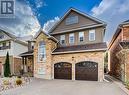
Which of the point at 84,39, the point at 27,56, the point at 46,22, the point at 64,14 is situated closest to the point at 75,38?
the point at 84,39

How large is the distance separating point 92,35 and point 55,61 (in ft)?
21.5

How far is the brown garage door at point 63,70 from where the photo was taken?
21547 mm

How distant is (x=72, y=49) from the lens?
2198 centimetres

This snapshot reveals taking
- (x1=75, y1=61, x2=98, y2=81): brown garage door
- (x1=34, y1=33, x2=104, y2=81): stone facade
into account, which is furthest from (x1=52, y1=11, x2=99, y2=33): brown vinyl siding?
(x1=75, y1=61, x2=98, y2=81): brown garage door

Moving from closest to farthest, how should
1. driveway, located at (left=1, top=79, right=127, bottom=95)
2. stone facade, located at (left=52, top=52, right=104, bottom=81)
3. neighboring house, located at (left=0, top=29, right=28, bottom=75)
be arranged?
driveway, located at (left=1, top=79, right=127, bottom=95) → stone facade, located at (left=52, top=52, right=104, bottom=81) → neighboring house, located at (left=0, top=29, right=28, bottom=75)

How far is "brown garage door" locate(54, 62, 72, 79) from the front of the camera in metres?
21.5

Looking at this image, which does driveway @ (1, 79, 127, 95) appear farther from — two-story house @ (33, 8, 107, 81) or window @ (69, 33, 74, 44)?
window @ (69, 33, 74, 44)

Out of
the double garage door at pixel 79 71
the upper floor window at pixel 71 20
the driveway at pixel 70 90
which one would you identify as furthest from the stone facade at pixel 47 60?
the driveway at pixel 70 90

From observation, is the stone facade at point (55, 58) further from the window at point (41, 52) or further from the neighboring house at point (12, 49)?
the neighboring house at point (12, 49)

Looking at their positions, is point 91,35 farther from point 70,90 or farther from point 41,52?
point 70,90

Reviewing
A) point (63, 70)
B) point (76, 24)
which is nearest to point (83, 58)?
point (63, 70)

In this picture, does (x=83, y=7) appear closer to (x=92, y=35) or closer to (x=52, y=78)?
(x=92, y=35)

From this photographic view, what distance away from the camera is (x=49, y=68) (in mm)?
22844

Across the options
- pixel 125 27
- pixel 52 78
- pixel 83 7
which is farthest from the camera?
pixel 83 7
